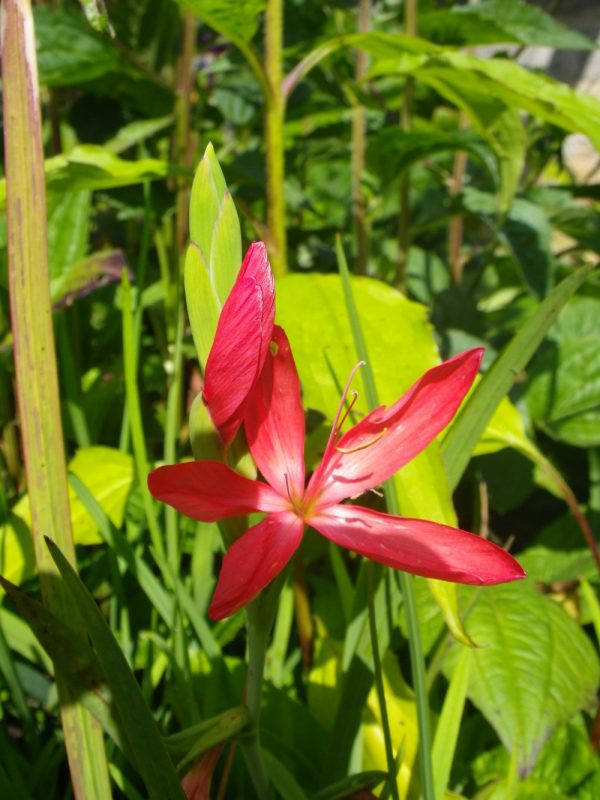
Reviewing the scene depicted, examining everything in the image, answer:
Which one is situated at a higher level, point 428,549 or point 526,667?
point 428,549

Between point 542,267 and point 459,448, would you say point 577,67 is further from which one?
point 459,448

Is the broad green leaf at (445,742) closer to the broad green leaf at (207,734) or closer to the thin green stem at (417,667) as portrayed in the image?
the thin green stem at (417,667)

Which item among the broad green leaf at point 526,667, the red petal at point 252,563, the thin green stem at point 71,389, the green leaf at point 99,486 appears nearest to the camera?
the red petal at point 252,563

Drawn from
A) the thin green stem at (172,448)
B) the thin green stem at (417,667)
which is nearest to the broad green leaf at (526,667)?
the thin green stem at (417,667)

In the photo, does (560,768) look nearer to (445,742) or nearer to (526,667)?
(526,667)

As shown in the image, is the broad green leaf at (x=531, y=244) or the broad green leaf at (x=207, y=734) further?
the broad green leaf at (x=531, y=244)

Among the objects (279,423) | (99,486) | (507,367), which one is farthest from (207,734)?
(99,486)

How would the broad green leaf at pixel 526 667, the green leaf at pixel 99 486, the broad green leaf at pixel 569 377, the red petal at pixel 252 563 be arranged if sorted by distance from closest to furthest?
the red petal at pixel 252 563 → the broad green leaf at pixel 526 667 → the green leaf at pixel 99 486 → the broad green leaf at pixel 569 377

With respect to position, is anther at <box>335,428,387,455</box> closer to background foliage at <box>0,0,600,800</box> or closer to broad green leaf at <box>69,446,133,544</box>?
background foliage at <box>0,0,600,800</box>
